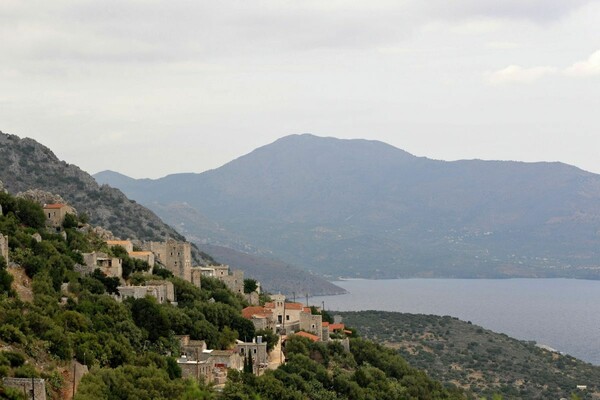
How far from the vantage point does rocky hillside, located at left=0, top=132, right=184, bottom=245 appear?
101250 mm

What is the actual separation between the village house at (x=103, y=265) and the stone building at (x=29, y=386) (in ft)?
54.3

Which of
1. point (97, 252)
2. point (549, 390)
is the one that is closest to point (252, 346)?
point (97, 252)

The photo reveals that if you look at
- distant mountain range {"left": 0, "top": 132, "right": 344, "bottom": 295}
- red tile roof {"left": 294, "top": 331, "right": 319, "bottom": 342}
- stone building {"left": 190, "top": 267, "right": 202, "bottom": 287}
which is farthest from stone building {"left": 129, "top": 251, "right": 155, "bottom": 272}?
distant mountain range {"left": 0, "top": 132, "right": 344, "bottom": 295}

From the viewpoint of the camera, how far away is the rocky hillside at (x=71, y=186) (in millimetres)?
101250

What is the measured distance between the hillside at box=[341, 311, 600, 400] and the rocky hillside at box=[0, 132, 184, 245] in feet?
72.4

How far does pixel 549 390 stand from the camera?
82.4 metres

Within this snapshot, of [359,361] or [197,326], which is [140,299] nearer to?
[197,326]

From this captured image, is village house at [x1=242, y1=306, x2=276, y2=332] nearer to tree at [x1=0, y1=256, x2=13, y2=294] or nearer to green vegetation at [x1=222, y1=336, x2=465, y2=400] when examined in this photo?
green vegetation at [x1=222, y1=336, x2=465, y2=400]

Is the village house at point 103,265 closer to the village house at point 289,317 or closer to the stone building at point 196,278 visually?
the village house at point 289,317

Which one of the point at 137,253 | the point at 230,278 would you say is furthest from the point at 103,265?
the point at 230,278

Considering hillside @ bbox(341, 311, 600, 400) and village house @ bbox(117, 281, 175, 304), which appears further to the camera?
hillside @ bbox(341, 311, 600, 400)

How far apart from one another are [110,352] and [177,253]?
65.9ft

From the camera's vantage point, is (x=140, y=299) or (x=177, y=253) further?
(x=177, y=253)

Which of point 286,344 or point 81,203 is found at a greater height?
point 81,203
